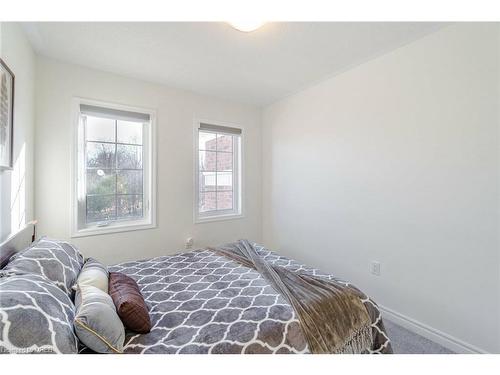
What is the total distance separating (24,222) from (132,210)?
39.2 inches

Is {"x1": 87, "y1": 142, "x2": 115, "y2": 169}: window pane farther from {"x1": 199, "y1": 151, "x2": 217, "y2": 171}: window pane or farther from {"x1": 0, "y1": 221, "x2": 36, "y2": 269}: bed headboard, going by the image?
{"x1": 199, "y1": 151, "x2": 217, "y2": 171}: window pane

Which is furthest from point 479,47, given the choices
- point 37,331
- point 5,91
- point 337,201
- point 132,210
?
point 132,210

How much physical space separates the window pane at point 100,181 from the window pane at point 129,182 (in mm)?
60

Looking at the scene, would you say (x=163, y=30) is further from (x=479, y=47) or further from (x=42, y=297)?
(x=479, y=47)

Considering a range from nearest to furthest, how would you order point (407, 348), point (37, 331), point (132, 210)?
point (37, 331) < point (407, 348) < point (132, 210)

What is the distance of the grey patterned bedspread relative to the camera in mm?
1045

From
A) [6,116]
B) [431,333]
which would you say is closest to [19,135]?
[6,116]

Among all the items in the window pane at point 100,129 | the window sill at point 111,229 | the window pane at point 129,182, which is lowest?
the window sill at point 111,229

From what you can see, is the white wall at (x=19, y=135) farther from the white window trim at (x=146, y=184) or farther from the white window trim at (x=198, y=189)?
the white window trim at (x=198, y=189)

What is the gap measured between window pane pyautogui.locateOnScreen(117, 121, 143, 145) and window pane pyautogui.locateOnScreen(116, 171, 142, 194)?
364 mm

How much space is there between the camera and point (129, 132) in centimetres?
276

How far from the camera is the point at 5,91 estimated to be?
4.70ft

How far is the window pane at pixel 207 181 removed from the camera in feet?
10.8

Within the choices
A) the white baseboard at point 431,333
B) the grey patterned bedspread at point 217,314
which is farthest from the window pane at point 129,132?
the white baseboard at point 431,333
